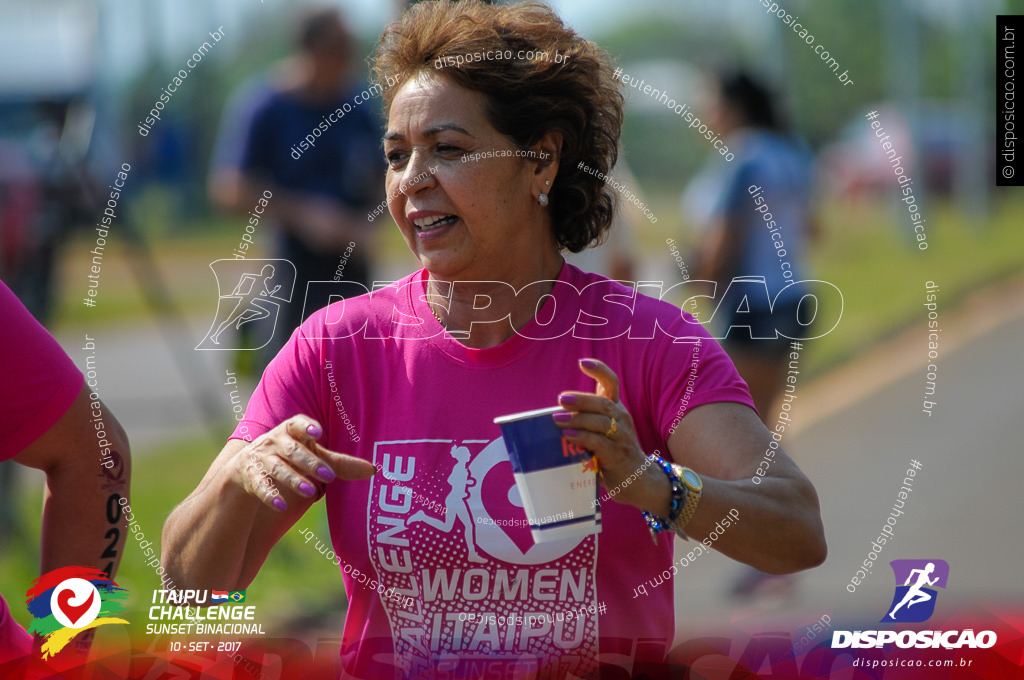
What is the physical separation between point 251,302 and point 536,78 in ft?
6.30

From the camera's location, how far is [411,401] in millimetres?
2143

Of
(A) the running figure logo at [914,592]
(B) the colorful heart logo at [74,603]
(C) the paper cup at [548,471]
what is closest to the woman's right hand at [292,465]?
(C) the paper cup at [548,471]

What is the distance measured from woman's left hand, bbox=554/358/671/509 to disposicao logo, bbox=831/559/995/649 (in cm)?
70

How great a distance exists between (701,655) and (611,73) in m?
1.21

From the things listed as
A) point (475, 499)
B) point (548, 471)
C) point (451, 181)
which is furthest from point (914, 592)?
point (451, 181)

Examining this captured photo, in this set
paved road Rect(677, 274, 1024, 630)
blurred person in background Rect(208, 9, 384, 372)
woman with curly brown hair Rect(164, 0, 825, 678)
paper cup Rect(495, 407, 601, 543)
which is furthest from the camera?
blurred person in background Rect(208, 9, 384, 372)

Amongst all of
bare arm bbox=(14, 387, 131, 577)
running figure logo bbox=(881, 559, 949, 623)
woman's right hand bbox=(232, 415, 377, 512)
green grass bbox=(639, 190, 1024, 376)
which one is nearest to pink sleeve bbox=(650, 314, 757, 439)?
woman's right hand bbox=(232, 415, 377, 512)

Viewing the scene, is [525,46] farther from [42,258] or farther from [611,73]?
[42,258]

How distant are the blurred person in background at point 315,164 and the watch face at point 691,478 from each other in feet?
9.91

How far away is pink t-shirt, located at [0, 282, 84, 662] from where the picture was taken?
80.5 inches

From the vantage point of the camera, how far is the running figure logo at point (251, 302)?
355cm

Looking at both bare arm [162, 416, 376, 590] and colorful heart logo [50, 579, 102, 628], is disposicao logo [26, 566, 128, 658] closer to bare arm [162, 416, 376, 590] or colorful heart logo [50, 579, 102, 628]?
colorful heart logo [50, 579, 102, 628]

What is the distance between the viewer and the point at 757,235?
4734 millimetres

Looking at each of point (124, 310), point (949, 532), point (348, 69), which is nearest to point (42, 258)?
point (348, 69)
